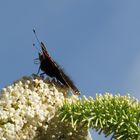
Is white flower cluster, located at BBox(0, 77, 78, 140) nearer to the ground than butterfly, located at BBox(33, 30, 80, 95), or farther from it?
nearer to the ground

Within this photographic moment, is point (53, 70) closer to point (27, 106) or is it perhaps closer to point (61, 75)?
point (61, 75)

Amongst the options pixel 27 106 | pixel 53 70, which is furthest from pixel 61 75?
pixel 27 106

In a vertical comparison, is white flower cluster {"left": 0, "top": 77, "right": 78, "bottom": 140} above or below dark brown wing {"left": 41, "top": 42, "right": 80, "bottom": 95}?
below

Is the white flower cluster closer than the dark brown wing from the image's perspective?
Yes

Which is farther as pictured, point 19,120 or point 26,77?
point 26,77

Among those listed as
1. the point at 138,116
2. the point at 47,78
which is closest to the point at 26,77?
the point at 47,78

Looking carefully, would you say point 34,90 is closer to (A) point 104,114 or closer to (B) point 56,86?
(B) point 56,86
